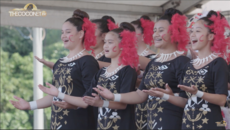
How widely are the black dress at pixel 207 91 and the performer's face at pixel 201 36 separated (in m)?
0.19

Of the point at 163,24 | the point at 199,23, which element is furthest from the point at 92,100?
the point at 199,23

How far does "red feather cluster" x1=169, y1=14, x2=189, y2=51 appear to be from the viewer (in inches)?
122

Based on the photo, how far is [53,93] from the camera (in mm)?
2953

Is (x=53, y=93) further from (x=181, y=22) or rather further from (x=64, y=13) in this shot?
(x=64, y=13)

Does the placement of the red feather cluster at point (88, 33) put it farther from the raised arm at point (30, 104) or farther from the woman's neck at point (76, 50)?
the raised arm at point (30, 104)

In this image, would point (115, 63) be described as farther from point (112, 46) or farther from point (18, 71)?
point (18, 71)

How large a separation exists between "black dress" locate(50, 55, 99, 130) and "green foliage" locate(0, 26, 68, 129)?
924 cm

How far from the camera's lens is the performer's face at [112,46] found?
3.21 metres

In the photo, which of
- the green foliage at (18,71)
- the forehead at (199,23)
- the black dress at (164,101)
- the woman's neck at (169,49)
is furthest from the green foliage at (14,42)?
the forehead at (199,23)

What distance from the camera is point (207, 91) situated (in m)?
2.64

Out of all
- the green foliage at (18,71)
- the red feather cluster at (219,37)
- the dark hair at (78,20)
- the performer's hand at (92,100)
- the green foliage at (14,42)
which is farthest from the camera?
the green foliage at (14,42)

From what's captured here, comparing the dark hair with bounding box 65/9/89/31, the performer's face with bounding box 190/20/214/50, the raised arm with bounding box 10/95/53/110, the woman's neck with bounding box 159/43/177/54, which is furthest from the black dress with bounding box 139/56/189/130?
the raised arm with bounding box 10/95/53/110

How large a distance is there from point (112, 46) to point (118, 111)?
611 mm

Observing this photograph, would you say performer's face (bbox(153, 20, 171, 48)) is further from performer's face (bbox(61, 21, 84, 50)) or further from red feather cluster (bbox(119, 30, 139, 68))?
performer's face (bbox(61, 21, 84, 50))
